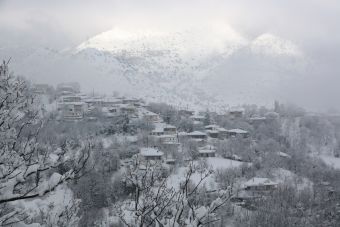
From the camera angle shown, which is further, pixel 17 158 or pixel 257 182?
pixel 257 182

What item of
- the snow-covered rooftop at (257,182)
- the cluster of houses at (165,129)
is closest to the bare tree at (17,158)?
the cluster of houses at (165,129)

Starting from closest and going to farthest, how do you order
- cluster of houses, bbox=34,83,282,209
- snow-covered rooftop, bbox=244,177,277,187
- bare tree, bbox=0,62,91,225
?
bare tree, bbox=0,62,91,225 < snow-covered rooftop, bbox=244,177,277,187 < cluster of houses, bbox=34,83,282,209

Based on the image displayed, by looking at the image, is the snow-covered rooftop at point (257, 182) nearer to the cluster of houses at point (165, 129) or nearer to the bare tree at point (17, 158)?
the cluster of houses at point (165, 129)

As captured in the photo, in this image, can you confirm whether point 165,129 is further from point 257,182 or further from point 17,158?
point 17,158

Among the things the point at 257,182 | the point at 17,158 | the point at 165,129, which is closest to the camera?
the point at 17,158

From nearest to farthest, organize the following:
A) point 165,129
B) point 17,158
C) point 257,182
Answer: point 17,158
point 257,182
point 165,129

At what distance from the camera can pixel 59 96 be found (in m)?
59.2

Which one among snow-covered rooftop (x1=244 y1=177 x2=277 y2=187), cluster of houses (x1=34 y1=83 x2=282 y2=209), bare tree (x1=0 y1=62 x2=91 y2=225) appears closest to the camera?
bare tree (x1=0 y1=62 x2=91 y2=225)

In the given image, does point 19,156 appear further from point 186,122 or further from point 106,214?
point 186,122

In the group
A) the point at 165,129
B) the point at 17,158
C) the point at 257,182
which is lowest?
the point at 257,182

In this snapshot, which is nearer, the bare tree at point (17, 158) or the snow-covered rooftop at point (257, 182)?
the bare tree at point (17, 158)

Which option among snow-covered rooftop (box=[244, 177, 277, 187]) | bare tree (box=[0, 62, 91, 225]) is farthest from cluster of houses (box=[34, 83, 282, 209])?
bare tree (box=[0, 62, 91, 225])

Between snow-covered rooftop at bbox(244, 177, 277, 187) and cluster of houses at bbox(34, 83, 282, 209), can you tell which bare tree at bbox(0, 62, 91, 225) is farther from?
snow-covered rooftop at bbox(244, 177, 277, 187)

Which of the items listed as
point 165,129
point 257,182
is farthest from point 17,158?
point 165,129
